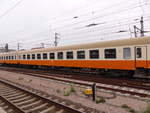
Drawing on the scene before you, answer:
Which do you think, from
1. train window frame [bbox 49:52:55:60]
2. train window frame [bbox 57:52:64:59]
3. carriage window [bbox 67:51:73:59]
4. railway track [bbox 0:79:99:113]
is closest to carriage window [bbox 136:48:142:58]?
railway track [bbox 0:79:99:113]

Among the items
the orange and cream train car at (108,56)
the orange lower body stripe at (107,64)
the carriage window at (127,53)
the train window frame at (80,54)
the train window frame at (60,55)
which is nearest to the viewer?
the orange and cream train car at (108,56)

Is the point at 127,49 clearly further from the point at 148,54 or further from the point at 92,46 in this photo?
the point at 92,46

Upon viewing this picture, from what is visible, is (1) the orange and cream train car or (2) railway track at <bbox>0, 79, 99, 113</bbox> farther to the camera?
(1) the orange and cream train car

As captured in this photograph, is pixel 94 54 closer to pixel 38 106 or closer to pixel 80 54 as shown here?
pixel 80 54

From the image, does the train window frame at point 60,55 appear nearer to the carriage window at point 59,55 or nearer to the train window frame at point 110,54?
the carriage window at point 59,55

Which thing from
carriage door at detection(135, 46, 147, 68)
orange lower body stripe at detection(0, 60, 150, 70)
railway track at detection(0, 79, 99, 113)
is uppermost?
carriage door at detection(135, 46, 147, 68)

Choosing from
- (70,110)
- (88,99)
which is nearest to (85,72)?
(88,99)

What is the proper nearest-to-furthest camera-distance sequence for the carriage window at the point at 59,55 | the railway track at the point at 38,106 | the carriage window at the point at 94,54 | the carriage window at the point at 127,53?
the railway track at the point at 38,106 → the carriage window at the point at 127,53 → the carriage window at the point at 94,54 → the carriage window at the point at 59,55

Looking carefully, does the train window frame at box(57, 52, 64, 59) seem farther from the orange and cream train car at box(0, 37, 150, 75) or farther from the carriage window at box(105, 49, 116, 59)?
the carriage window at box(105, 49, 116, 59)

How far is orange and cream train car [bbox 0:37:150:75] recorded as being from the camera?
12539mm

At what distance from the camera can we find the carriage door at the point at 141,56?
40.2 ft

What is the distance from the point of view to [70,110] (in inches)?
255

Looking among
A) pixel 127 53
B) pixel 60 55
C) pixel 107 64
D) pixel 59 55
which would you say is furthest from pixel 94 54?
pixel 59 55

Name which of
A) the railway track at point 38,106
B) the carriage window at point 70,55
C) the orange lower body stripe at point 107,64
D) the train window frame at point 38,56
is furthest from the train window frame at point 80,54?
the railway track at point 38,106
